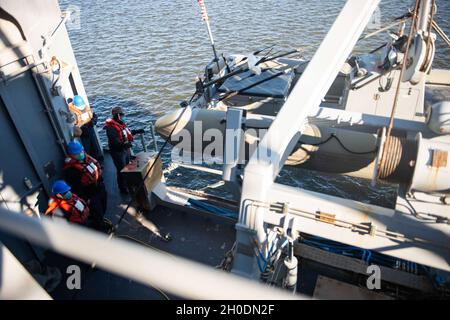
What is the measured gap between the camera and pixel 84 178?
546cm

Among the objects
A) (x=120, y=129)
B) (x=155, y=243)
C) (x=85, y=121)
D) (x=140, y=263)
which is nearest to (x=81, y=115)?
(x=85, y=121)

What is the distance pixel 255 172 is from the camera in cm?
307

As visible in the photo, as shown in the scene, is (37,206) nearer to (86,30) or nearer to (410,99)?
(410,99)

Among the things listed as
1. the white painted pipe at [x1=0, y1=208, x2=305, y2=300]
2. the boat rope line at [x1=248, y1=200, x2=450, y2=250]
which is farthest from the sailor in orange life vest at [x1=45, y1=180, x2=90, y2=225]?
the white painted pipe at [x1=0, y1=208, x2=305, y2=300]

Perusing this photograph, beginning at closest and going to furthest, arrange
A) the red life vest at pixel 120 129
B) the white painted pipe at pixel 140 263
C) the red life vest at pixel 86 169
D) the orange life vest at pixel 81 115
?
the white painted pipe at pixel 140 263
the red life vest at pixel 86 169
the red life vest at pixel 120 129
the orange life vest at pixel 81 115

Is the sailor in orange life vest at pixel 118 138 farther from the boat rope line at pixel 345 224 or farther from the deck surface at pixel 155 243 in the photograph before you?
the boat rope line at pixel 345 224

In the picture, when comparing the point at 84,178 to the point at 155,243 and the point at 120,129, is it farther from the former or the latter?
the point at 155,243

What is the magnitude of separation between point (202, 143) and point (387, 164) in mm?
3254

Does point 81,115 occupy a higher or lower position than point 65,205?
higher

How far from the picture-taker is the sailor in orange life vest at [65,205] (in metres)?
4.69

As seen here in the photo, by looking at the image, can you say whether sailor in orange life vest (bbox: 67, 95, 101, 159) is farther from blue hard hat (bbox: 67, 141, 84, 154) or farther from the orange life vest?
blue hard hat (bbox: 67, 141, 84, 154)

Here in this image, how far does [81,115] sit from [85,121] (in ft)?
0.48

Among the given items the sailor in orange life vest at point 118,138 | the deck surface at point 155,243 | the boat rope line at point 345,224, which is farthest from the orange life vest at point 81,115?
the boat rope line at point 345,224
